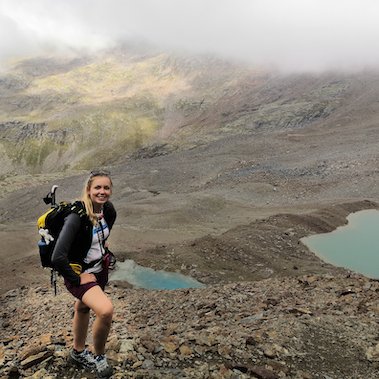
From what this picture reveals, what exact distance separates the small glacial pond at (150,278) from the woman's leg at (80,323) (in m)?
11.9

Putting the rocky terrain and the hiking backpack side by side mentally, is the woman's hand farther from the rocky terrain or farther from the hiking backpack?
the rocky terrain

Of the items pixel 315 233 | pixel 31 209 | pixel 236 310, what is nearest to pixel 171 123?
pixel 31 209

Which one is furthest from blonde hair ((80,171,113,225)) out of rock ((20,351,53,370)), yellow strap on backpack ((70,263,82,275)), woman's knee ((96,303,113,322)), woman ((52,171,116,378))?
rock ((20,351,53,370))

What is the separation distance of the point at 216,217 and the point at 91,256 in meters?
29.7

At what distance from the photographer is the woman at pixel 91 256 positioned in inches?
242

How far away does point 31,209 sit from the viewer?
174 feet

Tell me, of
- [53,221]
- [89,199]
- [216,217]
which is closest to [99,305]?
[53,221]

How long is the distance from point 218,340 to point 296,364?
1.50 meters

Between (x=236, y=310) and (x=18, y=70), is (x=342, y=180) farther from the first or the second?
(x=18, y=70)

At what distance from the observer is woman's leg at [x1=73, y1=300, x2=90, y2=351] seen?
23.2ft

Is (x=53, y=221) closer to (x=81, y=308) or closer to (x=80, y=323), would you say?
(x=81, y=308)

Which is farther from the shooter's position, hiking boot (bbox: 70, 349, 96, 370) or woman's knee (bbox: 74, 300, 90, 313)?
hiking boot (bbox: 70, 349, 96, 370)

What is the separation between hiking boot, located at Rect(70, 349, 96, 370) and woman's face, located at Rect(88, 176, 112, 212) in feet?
8.04

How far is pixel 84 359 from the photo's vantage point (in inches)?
288
